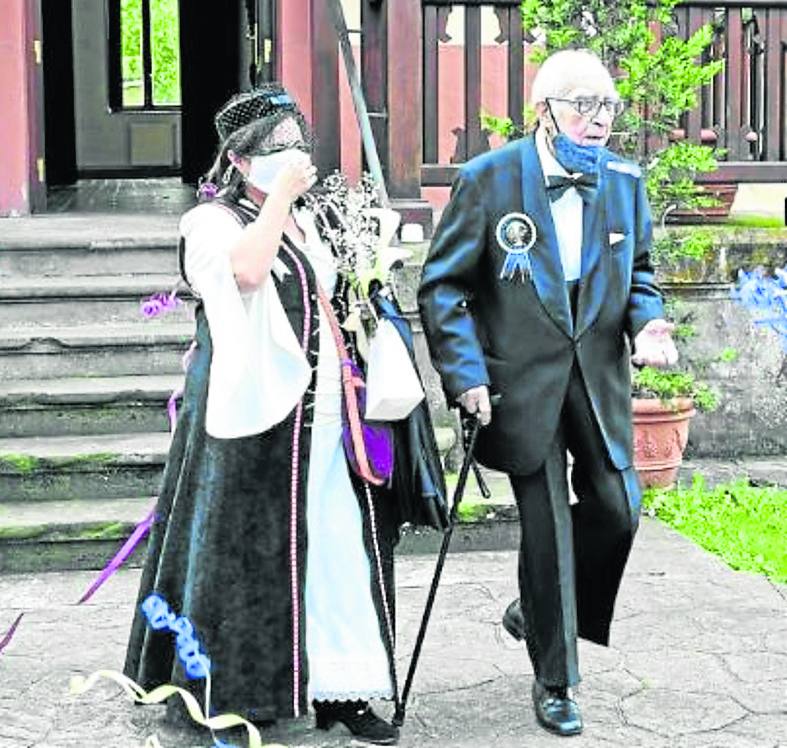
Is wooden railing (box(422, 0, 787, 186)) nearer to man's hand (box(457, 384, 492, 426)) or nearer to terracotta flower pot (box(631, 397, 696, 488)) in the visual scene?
terracotta flower pot (box(631, 397, 696, 488))

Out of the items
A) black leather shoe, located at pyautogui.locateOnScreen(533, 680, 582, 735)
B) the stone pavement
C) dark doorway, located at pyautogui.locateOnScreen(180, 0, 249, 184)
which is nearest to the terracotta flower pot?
the stone pavement

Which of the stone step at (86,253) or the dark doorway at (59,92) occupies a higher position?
the dark doorway at (59,92)

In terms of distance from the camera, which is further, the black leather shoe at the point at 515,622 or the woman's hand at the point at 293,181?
the black leather shoe at the point at 515,622

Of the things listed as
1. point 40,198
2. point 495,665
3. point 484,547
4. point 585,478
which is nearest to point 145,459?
point 484,547

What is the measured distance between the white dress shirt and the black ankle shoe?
1.32 meters

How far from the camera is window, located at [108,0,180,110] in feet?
68.5

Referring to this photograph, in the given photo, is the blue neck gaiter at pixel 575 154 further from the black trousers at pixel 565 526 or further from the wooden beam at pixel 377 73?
the wooden beam at pixel 377 73

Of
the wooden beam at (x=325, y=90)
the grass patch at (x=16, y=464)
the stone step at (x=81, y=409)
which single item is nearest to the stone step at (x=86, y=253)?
the stone step at (x=81, y=409)

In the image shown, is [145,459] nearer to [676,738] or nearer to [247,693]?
[247,693]

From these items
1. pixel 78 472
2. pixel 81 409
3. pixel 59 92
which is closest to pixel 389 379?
pixel 78 472

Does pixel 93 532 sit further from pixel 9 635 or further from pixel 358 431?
pixel 358 431

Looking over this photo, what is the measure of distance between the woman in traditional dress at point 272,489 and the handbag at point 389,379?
0.40 feet

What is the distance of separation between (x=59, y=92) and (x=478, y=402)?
14.3 meters

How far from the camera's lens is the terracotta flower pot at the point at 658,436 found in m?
7.30
